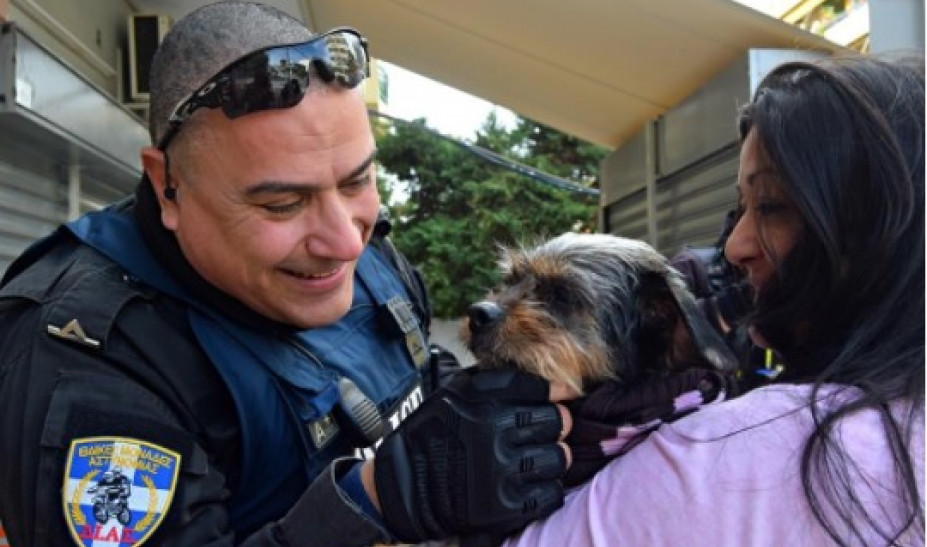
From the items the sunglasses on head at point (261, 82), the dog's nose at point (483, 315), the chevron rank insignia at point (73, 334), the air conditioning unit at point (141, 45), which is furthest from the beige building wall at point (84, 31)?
the dog's nose at point (483, 315)

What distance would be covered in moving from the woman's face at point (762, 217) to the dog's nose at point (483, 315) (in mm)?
789

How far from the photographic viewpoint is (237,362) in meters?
1.90

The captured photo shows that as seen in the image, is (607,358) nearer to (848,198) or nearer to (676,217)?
(848,198)

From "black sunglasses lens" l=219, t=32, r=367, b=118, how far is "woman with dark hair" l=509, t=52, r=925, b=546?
100 centimetres

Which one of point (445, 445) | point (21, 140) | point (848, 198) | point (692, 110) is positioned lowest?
point (445, 445)

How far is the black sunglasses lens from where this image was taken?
188 cm

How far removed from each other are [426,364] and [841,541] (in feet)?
5.26

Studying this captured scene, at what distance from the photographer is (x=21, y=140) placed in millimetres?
3822

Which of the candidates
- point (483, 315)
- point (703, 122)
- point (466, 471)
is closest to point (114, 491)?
point (466, 471)

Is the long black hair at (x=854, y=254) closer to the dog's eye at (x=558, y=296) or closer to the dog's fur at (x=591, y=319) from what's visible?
the dog's fur at (x=591, y=319)

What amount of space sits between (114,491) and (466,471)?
0.70 meters

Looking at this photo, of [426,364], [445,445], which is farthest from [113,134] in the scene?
[445,445]

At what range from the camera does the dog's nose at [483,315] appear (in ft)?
7.68

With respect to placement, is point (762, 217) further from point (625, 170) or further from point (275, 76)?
point (625, 170)
